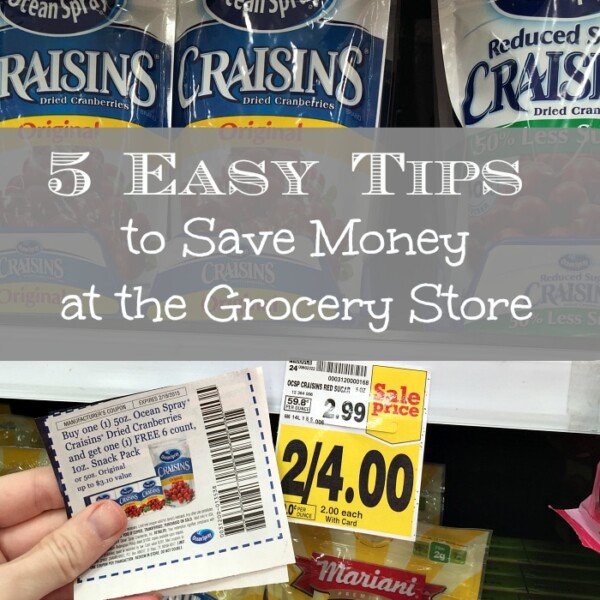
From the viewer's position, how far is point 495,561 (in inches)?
38.5

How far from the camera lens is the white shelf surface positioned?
1.93 feet

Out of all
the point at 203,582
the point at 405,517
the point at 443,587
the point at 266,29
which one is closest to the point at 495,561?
the point at 443,587

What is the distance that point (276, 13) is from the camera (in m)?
0.83

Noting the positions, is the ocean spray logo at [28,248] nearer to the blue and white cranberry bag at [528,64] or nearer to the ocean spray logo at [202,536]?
the ocean spray logo at [202,536]

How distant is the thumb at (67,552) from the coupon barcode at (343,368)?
252 millimetres

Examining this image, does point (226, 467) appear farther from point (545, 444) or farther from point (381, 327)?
point (545, 444)

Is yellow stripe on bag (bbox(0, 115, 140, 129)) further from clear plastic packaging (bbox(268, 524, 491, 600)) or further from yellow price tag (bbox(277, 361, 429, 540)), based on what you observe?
clear plastic packaging (bbox(268, 524, 491, 600))

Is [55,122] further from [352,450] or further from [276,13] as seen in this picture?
[352,450]

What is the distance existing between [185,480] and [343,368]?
20cm

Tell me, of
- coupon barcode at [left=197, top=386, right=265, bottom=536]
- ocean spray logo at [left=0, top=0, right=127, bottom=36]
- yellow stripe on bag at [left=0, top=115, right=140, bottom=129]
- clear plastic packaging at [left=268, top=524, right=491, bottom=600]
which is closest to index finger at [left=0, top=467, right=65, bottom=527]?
coupon barcode at [left=197, top=386, right=265, bottom=536]

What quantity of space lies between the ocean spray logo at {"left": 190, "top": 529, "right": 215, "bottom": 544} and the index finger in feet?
0.60

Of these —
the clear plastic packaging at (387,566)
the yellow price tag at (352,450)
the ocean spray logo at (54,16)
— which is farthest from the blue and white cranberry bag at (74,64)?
the clear plastic packaging at (387,566)

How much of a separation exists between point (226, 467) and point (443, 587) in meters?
0.39

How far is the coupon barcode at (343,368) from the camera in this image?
653 mm
